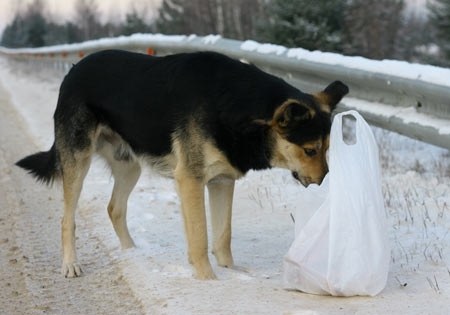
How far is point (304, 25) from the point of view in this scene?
15180mm

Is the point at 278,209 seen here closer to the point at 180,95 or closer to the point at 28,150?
the point at 180,95

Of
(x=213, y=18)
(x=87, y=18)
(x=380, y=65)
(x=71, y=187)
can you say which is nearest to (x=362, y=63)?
(x=380, y=65)

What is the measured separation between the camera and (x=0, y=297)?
4.41 m

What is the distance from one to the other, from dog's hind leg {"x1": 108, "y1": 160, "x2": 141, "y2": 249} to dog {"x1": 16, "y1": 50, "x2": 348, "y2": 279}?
0.03 feet

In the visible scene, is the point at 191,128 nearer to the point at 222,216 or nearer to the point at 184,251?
the point at 222,216

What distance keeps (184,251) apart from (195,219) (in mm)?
686

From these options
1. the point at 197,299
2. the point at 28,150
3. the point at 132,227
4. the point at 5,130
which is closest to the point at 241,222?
the point at 132,227

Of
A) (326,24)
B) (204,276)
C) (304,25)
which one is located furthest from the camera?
(326,24)

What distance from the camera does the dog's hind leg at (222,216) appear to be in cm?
498

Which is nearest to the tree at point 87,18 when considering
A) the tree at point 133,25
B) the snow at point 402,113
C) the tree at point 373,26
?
the tree at point 133,25

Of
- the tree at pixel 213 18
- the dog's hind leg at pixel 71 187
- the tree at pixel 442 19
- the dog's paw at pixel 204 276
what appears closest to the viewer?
the dog's paw at pixel 204 276

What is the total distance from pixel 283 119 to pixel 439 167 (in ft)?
11.4

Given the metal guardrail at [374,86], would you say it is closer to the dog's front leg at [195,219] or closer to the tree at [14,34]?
the dog's front leg at [195,219]

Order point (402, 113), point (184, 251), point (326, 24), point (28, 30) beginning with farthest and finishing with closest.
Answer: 1. point (28, 30)
2. point (326, 24)
3. point (402, 113)
4. point (184, 251)
